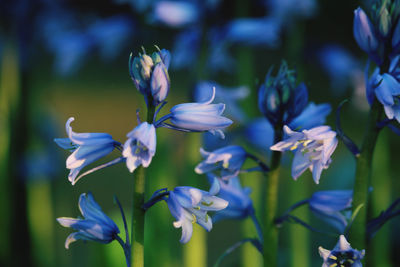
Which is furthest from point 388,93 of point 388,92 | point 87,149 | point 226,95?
point 226,95

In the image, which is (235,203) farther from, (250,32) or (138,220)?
(250,32)

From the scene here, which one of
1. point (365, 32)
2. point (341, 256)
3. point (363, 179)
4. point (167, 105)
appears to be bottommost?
point (341, 256)

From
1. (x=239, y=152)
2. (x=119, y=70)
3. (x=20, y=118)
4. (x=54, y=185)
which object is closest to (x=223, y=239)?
(x=54, y=185)

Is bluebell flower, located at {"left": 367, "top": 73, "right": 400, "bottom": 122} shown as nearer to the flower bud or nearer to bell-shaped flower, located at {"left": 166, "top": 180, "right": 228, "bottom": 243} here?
the flower bud

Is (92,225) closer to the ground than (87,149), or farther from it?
closer to the ground

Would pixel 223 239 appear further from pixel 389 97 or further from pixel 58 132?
pixel 389 97

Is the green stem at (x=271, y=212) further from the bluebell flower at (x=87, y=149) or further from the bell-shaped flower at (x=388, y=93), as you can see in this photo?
the bluebell flower at (x=87, y=149)
